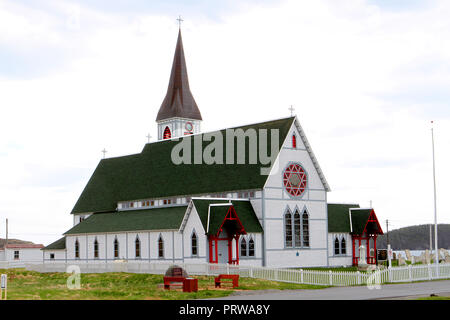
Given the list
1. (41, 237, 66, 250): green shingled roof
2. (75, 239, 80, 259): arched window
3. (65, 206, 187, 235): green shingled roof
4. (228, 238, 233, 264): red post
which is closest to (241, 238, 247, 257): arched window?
(228, 238, 233, 264): red post

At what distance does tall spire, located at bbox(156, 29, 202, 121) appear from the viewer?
292 feet

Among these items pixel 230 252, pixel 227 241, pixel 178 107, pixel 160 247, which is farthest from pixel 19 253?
pixel 230 252

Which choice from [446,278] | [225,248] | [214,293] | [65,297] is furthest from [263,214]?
[65,297]

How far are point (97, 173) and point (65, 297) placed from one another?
1997 inches

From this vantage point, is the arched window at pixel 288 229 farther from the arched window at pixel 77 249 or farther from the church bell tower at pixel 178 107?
the church bell tower at pixel 178 107

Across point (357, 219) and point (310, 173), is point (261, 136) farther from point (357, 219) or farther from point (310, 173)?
point (357, 219)

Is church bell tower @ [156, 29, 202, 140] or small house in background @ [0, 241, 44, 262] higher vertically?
church bell tower @ [156, 29, 202, 140]

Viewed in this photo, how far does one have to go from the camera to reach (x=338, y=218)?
6856 cm

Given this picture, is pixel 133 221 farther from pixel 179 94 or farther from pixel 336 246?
pixel 179 94

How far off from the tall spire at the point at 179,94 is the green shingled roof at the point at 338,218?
26549mm

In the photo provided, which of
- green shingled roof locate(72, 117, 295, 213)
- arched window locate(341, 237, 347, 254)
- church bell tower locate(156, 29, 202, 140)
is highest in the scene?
church bell tower locate(156, 29, 202, 140)

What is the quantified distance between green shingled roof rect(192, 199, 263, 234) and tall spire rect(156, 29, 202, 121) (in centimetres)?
3147

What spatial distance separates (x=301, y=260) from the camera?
61.9 meters

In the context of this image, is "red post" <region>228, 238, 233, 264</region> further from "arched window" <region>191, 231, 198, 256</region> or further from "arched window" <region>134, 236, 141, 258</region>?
"arched window" <region>134, 236, 141, 258</region>
